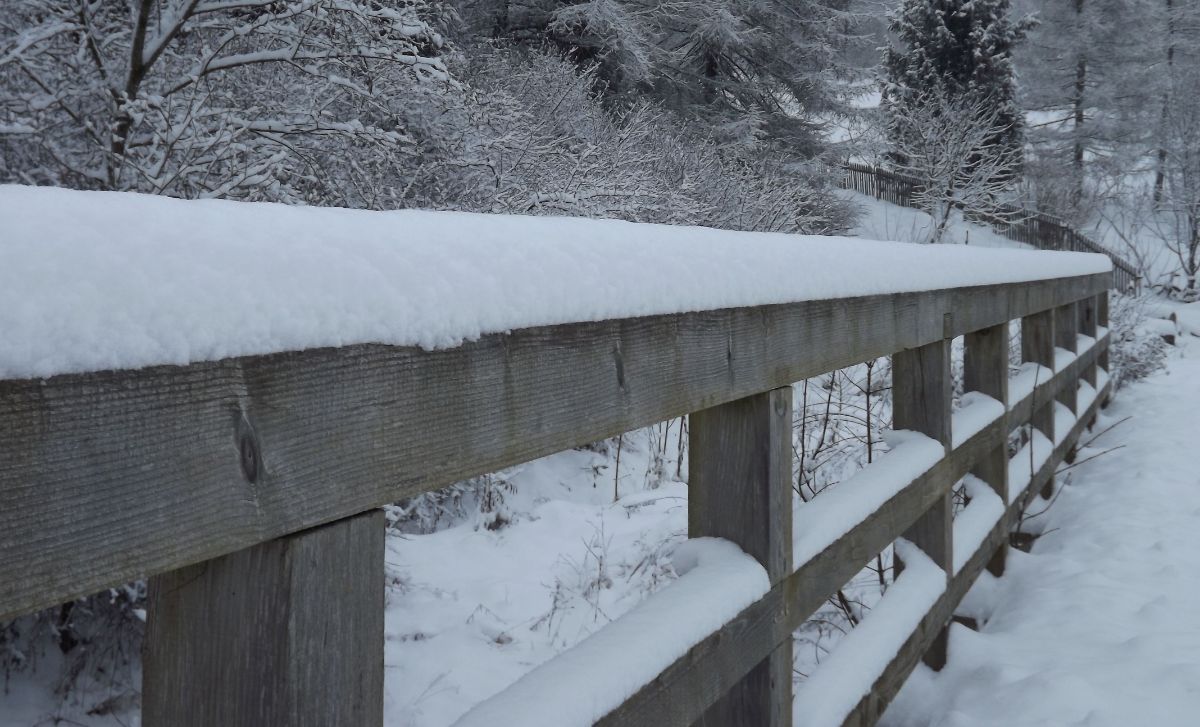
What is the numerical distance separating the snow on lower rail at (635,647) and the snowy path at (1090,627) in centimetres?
108

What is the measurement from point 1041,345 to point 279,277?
3.94m

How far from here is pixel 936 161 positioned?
1808 centimetres

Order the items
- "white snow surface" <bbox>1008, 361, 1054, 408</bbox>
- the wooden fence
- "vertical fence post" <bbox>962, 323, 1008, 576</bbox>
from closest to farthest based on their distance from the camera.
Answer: "vertical fence post" <bbox>962, 323, 1008, 576</bbox>, "white snow surface" <bbox>1008, 361, 1054, 408</bbox>, the wooden fence

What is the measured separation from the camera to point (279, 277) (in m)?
0.60

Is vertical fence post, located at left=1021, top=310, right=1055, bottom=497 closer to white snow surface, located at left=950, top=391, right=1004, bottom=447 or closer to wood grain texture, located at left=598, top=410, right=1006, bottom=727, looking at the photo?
white snow surface, located at left=950, top=391, right=1004, bottom=447

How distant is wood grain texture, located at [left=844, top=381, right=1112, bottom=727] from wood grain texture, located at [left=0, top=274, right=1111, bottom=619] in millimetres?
1119

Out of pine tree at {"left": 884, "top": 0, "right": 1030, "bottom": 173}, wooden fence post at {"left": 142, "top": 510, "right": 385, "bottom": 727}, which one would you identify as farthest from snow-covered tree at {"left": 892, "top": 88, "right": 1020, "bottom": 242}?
wooden fence post at {"left": 142, "top": 510, "right": 385, "bottom": 727}

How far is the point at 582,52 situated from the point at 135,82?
10248 millimetres

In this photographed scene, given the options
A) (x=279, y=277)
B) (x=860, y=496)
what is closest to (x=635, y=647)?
(x=279, y=277)

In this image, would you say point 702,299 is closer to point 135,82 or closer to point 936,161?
point 135,82

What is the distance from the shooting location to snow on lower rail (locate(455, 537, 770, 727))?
92 centimetres

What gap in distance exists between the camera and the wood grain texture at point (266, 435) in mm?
491

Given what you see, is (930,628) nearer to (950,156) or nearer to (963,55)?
(950,156)

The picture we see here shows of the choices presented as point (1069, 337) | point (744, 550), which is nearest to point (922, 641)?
point (744, 550)
